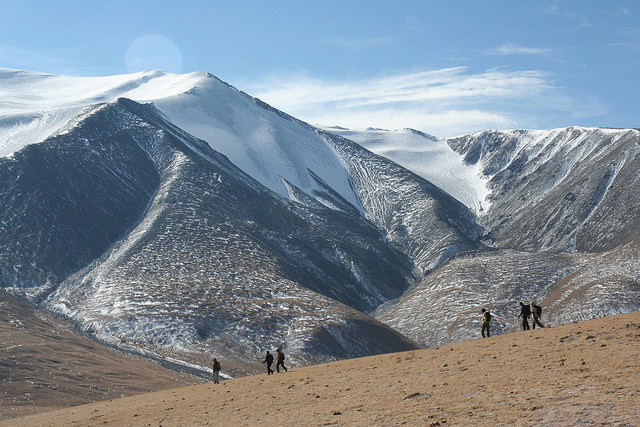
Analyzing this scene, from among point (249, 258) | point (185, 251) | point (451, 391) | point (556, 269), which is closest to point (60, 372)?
point (451, 391)

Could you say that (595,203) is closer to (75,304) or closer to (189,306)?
(189,306)

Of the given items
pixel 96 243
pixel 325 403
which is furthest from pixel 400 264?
pixel 325 403

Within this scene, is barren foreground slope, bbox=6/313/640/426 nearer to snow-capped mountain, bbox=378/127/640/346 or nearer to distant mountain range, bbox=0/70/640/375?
distant mountain range, bbox=0/70/640/375

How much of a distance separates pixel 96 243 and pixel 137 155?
4610 centimetres

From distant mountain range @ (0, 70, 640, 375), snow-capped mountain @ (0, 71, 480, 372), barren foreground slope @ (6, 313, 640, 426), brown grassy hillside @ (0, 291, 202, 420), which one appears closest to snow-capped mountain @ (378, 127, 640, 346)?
distant mountain range @ (0, 70, 640, 375)

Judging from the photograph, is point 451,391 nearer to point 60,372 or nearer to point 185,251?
point 60,372

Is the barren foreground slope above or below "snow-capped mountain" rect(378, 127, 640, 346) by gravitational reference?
below

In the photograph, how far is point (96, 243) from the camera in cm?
13550

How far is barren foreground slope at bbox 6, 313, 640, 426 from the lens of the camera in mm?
19500

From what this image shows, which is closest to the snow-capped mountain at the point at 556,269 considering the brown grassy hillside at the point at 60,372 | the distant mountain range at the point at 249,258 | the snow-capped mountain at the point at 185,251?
the distant mountain range at the point at 249,258

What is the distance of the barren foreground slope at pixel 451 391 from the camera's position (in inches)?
768

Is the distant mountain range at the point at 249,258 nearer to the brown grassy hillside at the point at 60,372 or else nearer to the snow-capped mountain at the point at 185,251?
the snow-capped mountain at the point at 185,251

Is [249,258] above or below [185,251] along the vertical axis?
above

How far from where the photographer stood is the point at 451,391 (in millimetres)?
23484
